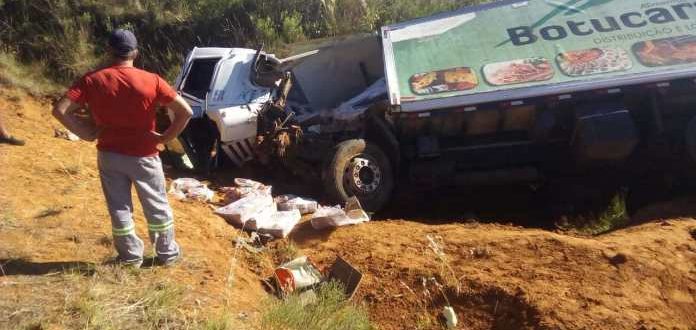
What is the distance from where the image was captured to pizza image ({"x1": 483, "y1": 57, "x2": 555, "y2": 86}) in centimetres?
745

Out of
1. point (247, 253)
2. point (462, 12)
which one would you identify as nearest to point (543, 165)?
point (462, 12)

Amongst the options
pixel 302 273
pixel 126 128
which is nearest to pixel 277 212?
pixel 302 273

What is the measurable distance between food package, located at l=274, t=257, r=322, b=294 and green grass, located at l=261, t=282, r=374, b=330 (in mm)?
175

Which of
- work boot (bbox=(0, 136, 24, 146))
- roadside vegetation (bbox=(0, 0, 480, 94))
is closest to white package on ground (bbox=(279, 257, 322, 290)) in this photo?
Answer: work boot (bbox=(0, 136, 24, 146))

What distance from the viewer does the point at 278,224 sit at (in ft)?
20.9

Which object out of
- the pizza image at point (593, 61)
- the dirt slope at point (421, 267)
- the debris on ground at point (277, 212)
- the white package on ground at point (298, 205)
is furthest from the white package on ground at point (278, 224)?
the pizza image at point (593, 61)

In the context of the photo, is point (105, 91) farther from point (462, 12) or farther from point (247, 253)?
point (462, 12)

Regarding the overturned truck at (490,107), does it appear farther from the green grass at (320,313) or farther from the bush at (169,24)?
the bush at (169,24)

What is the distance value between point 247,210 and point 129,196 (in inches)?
88.5

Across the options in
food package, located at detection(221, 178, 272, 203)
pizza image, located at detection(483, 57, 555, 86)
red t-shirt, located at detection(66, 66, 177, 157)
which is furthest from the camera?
pizza image, located at detection(483, 57, 555, 86)

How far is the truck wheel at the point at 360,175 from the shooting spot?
7.51 m

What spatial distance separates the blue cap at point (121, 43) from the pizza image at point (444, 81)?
4.09m

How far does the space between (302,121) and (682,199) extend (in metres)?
4.94

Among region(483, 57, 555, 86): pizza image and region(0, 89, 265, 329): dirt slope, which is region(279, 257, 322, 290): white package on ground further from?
region(483, 57, 555, 86): pizza image
